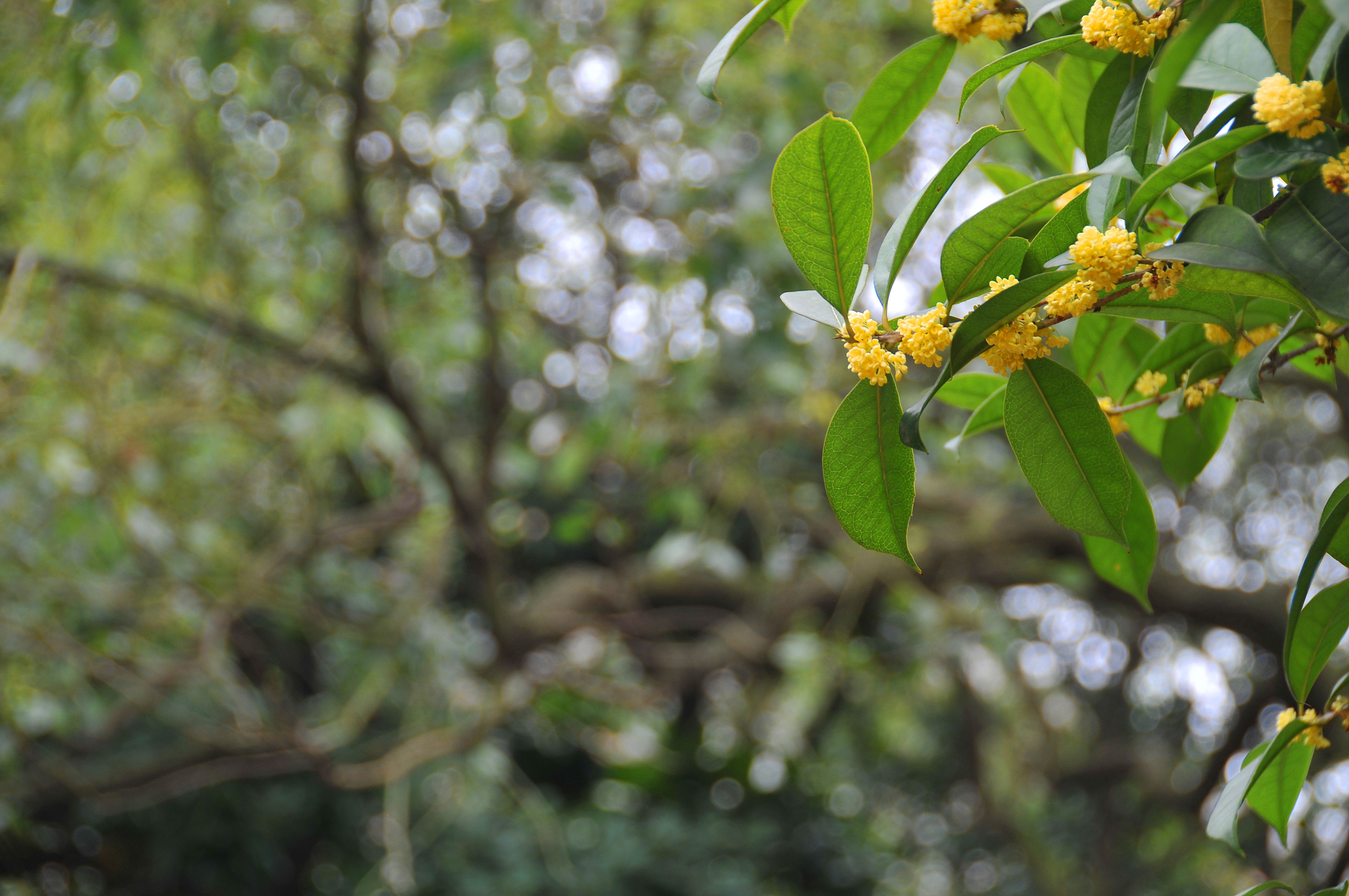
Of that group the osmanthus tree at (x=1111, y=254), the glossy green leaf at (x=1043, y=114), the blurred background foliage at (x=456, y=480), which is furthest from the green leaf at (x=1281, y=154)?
the blurred background foliage at (x=456, y=480)

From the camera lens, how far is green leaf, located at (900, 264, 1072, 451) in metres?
0.35

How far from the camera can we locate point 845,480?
1.40ft

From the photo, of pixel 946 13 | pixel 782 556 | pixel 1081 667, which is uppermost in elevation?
pixel 946 13

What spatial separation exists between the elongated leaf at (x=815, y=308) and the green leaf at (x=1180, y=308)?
11 cm

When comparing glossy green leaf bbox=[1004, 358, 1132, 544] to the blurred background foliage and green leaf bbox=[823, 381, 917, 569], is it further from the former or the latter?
the blurred background foliage

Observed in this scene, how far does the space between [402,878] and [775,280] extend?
1.32 meters

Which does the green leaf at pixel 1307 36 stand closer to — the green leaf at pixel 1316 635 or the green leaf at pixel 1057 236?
the green leaf at pixel 1057 236

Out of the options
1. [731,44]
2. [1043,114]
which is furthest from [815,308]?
[1043,114]

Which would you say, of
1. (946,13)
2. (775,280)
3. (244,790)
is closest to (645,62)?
(775,280)

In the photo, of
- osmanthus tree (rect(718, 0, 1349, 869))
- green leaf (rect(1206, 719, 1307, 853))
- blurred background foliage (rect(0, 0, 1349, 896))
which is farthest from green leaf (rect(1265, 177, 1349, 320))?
blurred background foliage (rect(0, 0, 1349, 896))

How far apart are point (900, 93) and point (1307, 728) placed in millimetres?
381

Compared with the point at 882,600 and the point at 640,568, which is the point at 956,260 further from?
the point at 882,600

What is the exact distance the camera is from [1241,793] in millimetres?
413

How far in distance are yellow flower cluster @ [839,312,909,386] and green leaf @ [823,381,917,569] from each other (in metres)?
0.02
